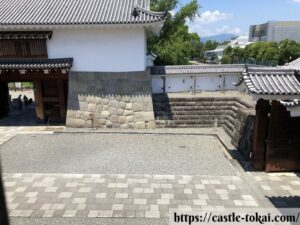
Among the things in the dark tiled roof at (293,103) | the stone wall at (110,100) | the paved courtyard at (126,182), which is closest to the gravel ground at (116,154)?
the paved courtyard at (126,182)

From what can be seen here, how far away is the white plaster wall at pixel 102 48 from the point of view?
586 inches

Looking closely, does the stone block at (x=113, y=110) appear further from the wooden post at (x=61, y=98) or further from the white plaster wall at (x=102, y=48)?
the wooden post at (x=61, y=98)

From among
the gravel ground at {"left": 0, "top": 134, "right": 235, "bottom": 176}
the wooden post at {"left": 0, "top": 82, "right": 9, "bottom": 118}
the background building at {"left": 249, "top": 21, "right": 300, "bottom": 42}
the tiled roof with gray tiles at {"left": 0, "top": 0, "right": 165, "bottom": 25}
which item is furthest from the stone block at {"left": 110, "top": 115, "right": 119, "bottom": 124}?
the background building at {"left": 249, "top": 21, "right": 300, "bottom": 42}

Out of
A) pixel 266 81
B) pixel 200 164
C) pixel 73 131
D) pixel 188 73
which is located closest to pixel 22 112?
pixel 73 131

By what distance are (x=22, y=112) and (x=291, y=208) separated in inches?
728

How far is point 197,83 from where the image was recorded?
1955 centimetres

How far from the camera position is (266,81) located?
323 inches

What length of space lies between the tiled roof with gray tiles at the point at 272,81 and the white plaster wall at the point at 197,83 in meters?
10.6

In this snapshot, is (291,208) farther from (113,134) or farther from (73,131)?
(73,131)

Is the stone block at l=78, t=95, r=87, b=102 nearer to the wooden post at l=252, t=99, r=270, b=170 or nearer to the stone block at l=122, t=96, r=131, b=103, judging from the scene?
the stone block at l=122, t=96, r=131, b=103

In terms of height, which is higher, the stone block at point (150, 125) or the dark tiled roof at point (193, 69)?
the dark tiled roof at point (193, 69)

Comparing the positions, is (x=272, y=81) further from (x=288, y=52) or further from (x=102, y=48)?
(x=288, y=52)

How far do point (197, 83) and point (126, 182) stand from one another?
12.2m

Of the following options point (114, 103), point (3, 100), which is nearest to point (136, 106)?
point (114, 103)
